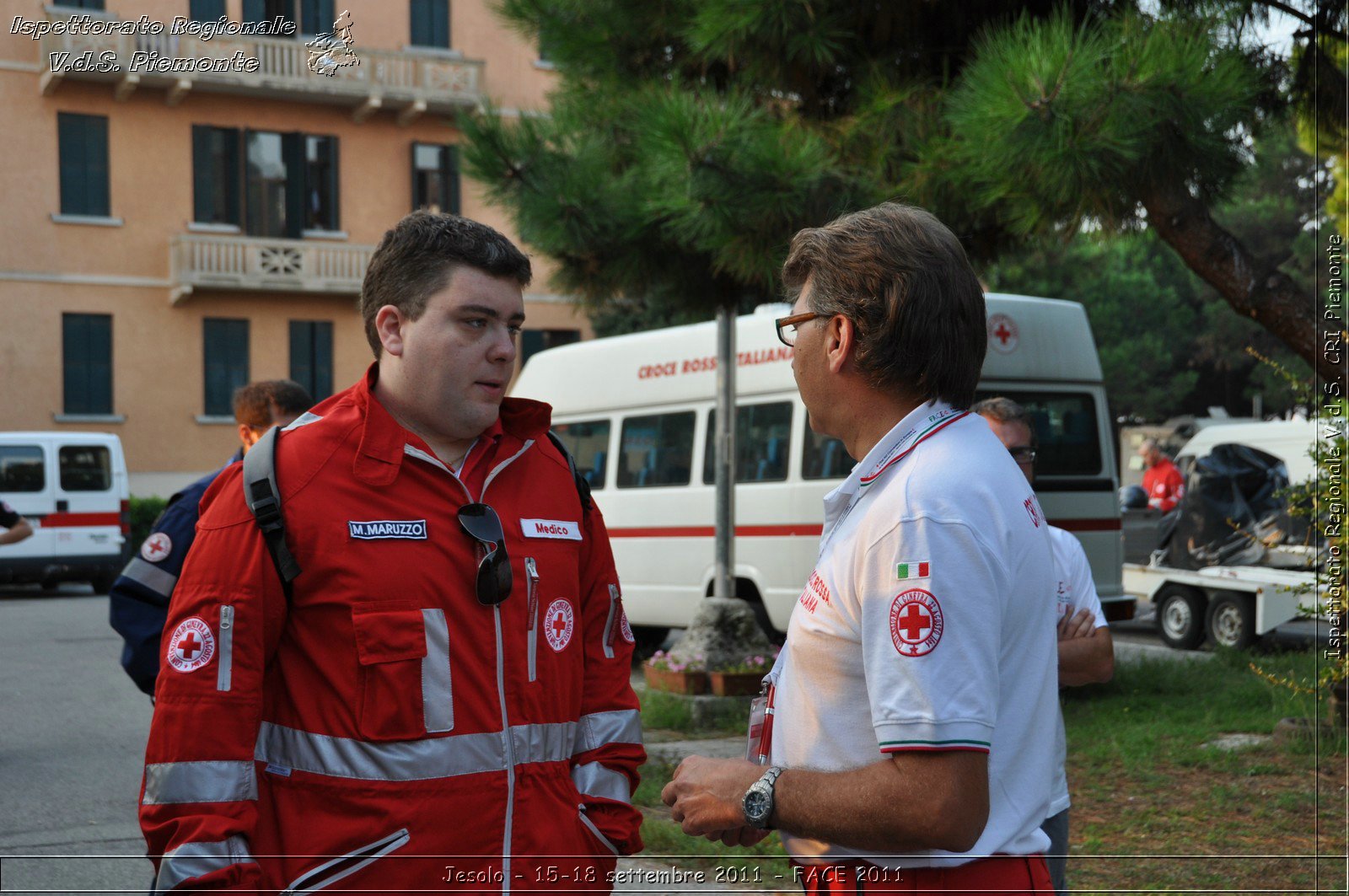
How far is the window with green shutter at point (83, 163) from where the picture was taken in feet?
21.1

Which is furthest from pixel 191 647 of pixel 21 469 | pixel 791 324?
pixel 21 469

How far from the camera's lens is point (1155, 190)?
5.62 m

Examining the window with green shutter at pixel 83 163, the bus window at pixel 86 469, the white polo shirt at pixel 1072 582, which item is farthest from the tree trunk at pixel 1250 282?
the bus window at pixel 86 469

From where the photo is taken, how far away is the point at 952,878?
1.77 meters

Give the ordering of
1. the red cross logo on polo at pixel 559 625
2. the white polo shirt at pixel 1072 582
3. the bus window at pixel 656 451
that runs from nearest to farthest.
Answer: the red cross logo on polo at pixel 559 625 < the white polo shirt at pixel 1072 582 < the bus window at pixel 656 451

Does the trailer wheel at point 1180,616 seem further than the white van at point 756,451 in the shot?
Answer: Yes

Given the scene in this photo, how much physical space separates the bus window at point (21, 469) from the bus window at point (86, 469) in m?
0.18

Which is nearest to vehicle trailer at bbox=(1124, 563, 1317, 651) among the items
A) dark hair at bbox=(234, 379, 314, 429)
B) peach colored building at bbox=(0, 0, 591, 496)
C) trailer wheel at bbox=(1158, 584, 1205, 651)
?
trailer wheel at bbox=(1158, 584, 1205, 651)

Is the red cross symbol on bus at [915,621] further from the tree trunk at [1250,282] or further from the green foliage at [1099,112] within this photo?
the tree trunk at [1250,282]

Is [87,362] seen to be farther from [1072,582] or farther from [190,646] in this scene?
[190,646]

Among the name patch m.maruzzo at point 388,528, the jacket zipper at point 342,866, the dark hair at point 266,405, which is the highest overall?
the dark hair at point 266,405

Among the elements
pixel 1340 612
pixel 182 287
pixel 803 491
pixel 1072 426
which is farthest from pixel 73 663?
pixel 1340 612

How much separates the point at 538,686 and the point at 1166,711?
771 centimetres

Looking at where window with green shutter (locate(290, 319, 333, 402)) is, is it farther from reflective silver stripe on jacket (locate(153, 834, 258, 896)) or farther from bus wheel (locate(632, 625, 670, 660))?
reflective silver stripe on jacket (locate(153, 834, 258, 896))
